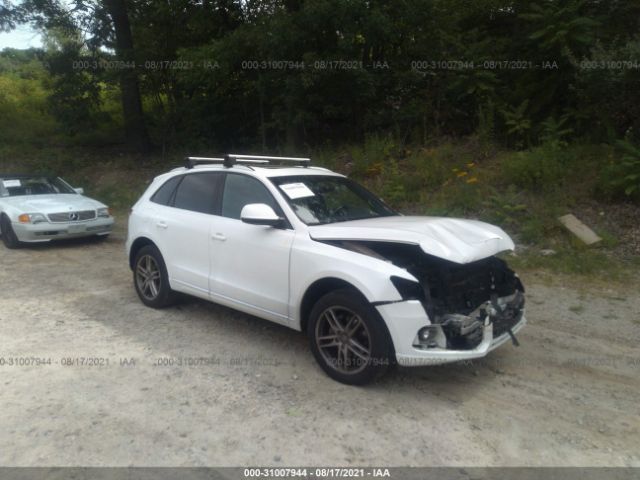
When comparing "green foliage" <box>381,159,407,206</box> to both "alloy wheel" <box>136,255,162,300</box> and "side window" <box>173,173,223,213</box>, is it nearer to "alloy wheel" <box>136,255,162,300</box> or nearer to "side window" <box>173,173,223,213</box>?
"side window" <box>173,173,223,213</box>

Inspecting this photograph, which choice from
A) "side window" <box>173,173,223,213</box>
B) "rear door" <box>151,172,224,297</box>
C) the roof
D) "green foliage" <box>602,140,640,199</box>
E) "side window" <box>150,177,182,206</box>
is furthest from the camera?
"green foliage" <box>602,140,640,199</box>

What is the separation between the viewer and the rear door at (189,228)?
5691 mm

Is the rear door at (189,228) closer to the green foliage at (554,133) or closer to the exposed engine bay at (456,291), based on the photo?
the exposed engine bay at (456,291)

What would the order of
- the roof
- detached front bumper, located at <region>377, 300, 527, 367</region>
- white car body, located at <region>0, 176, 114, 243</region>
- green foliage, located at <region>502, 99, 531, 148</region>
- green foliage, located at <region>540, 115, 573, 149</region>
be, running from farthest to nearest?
green foliage, located at <region>502, 99, 531, 148</region>
green foliage, located at <region>540, 115, 573, 149</region>
white car body, located at <region>0, 176, 114, 243</region>
the roof
detached front bumper, located at <region>377, 300, 527, 367</region>

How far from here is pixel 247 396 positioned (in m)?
4.28

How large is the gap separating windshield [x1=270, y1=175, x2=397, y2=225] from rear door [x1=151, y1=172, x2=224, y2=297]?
35.5 inches

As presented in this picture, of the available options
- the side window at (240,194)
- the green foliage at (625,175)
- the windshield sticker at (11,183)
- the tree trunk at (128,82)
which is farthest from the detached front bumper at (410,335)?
the tree trunk at (128,82)

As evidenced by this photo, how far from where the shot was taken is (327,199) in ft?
17.9

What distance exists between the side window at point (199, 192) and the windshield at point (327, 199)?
0.81 meters

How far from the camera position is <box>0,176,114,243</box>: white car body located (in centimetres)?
981

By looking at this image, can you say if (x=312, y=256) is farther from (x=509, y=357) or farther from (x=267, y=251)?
(x=509, y=357)

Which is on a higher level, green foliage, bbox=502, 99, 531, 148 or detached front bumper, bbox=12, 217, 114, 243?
green foliage, bbox=502, 99, 531, 148

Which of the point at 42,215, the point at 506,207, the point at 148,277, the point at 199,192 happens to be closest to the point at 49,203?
the point at 42,215

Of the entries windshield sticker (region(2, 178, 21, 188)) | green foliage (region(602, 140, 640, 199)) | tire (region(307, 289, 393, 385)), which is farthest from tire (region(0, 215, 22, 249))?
green foliage (region(602, 140, 640, 199))
